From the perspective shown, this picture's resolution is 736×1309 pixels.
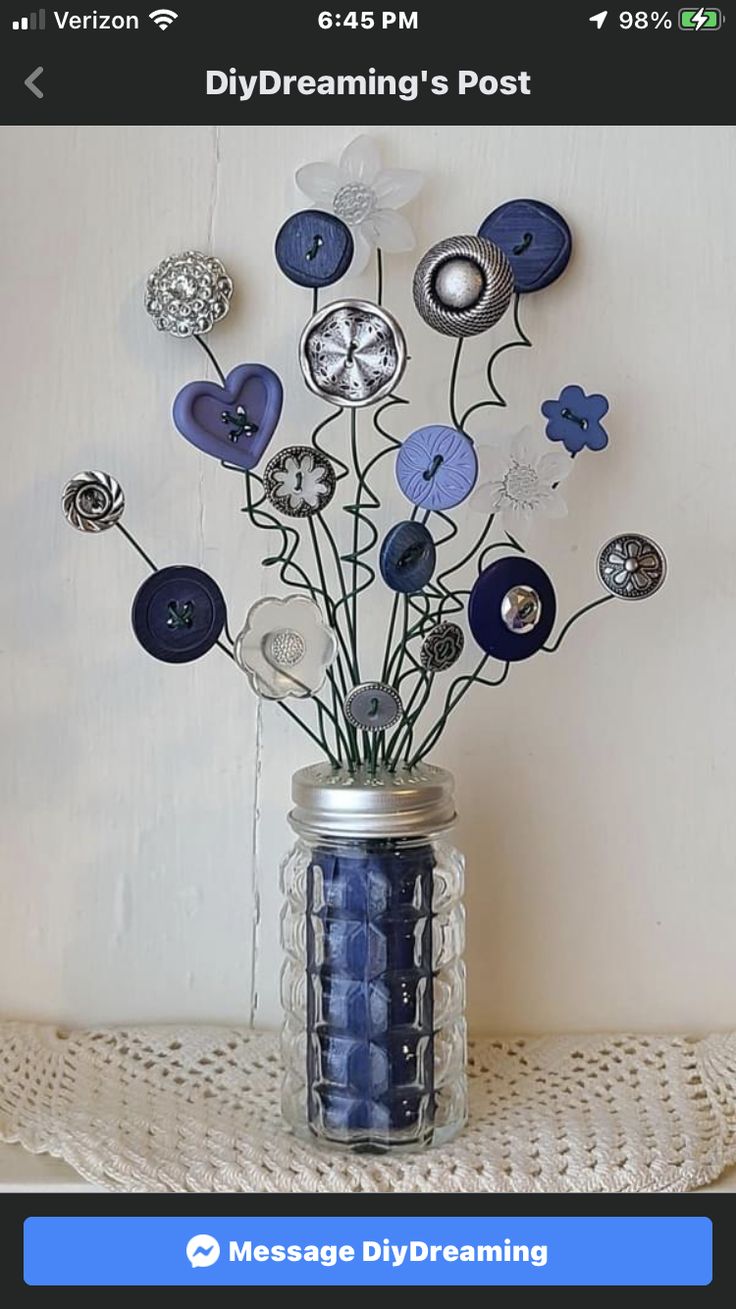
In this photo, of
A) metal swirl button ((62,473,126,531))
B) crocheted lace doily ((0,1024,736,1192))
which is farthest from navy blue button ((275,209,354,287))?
crocheted lace doily ((0,1024,736,1192))

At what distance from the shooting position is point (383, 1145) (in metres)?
0.79

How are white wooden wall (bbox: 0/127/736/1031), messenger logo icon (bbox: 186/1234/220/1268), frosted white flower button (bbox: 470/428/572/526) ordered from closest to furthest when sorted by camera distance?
messenger logo icon (bbox: 186/1234/220/1268)
frosted white flower button (bbox: 470/428/572/526)
white wooden wall (bbox: 0/127/736/1031)

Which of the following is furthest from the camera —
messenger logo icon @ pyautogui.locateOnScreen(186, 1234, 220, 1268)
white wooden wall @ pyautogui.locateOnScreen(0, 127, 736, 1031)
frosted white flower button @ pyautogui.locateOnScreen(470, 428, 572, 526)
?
white wooden wall @ pyautogui.locateOnScreen(0, 127, 736, 1031)

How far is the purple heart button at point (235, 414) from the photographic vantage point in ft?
2.82

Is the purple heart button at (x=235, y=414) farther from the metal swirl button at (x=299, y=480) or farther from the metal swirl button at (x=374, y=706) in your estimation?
the metal swirl button at (x=374, y=706)

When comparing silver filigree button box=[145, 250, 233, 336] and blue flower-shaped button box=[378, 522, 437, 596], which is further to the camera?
silver filigree button box=[145, 250, 233, 336]

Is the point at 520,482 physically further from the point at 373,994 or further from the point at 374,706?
the point at 373,994

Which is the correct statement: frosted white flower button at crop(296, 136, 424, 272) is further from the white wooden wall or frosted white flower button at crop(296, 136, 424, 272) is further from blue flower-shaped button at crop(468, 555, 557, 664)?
blue flower-shaped button at crop(468, 555, 557, 664)

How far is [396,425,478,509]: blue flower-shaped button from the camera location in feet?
2.59

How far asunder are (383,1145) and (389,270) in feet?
1.89

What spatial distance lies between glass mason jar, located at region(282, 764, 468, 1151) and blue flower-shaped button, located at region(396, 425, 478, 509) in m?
0.17

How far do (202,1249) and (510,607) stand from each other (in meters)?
0.40

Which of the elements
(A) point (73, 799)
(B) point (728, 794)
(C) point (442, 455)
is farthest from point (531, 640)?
(A) point (73, 799)
